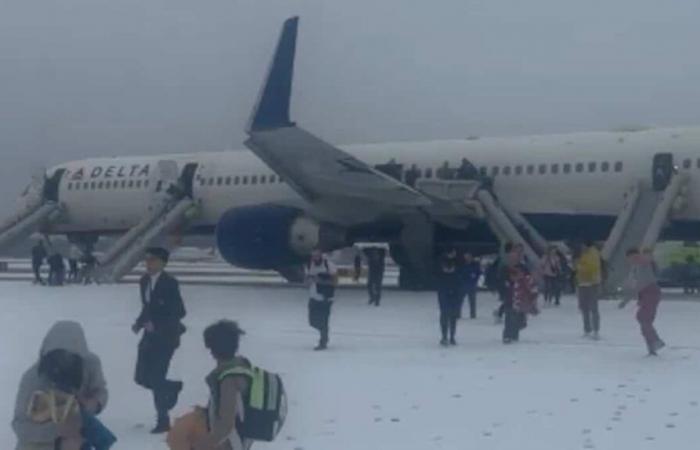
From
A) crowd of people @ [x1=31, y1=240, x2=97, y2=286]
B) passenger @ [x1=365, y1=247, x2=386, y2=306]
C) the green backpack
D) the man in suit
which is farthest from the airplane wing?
the green backpack

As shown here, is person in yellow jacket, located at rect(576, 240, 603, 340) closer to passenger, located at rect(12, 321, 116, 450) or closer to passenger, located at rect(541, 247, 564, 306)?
passenger, located at rect(541, 247, 564, 306)

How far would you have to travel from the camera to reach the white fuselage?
29.2 metres

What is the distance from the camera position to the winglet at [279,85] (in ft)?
98.1

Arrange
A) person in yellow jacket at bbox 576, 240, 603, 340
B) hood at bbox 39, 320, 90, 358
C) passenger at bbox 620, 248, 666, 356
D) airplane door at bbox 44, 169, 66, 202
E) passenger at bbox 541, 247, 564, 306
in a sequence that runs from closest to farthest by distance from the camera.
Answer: hood at bbox 39, 320, 90, 358 → passenger at bbox 620, 248, 666, 356 → person in yellow jacket at bbox 576, 240, 603, 340 → passenger at bbox 541, 247, 564, 306 → airplane door at bbox 44, 169, 66, 202

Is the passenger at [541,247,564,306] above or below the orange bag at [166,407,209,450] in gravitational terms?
below

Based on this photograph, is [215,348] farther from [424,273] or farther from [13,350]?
[424,273]

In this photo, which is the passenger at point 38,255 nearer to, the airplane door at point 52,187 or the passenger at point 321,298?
the airplane door at point 52,187

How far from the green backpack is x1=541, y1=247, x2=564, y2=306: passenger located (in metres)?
20.0

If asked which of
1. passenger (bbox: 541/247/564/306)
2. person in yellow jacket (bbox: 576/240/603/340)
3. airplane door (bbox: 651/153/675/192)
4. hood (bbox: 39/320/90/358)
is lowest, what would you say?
passenger (bbox: 541/247/564/306)

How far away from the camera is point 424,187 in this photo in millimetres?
31047

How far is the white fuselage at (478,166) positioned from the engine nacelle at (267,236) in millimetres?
1423

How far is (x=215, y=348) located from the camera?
663cm

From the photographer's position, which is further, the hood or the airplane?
the airplane

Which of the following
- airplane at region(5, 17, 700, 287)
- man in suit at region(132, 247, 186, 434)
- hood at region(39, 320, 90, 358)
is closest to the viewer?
hood at region(39, 320, 90, 358)
